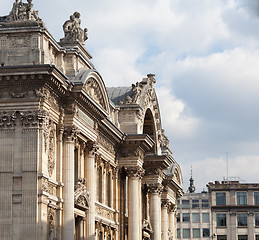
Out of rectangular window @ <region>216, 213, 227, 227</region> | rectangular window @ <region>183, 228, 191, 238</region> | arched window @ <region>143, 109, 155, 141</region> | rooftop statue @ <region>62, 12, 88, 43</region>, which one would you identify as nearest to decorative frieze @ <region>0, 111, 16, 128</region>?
rooftop statue @ <region>62, 12, 88, 43</region>

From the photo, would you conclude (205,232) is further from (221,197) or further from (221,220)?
(221,197)

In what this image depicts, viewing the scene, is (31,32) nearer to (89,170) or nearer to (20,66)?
(20,66)

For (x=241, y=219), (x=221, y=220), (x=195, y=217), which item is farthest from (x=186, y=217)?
(x=241, y=219)

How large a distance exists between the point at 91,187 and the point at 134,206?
1136 cm

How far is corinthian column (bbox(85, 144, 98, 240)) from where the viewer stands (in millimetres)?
50312

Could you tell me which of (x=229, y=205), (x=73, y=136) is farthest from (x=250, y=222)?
(x=73, y=136)

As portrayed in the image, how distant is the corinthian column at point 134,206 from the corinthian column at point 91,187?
10342 millimetres

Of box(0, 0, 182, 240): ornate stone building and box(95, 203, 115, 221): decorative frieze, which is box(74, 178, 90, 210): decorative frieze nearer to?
box(0, 0, 182, 240): ornate stone building

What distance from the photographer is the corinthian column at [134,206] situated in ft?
201

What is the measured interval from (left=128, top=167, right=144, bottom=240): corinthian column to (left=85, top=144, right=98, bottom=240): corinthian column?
10.3 metres

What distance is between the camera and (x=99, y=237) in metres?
55.8

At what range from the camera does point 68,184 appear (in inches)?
1806

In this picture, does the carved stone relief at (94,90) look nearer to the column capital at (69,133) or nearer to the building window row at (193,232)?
the column capital at (69,133)

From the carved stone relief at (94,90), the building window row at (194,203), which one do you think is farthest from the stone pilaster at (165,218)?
the building window row at (194,203)
